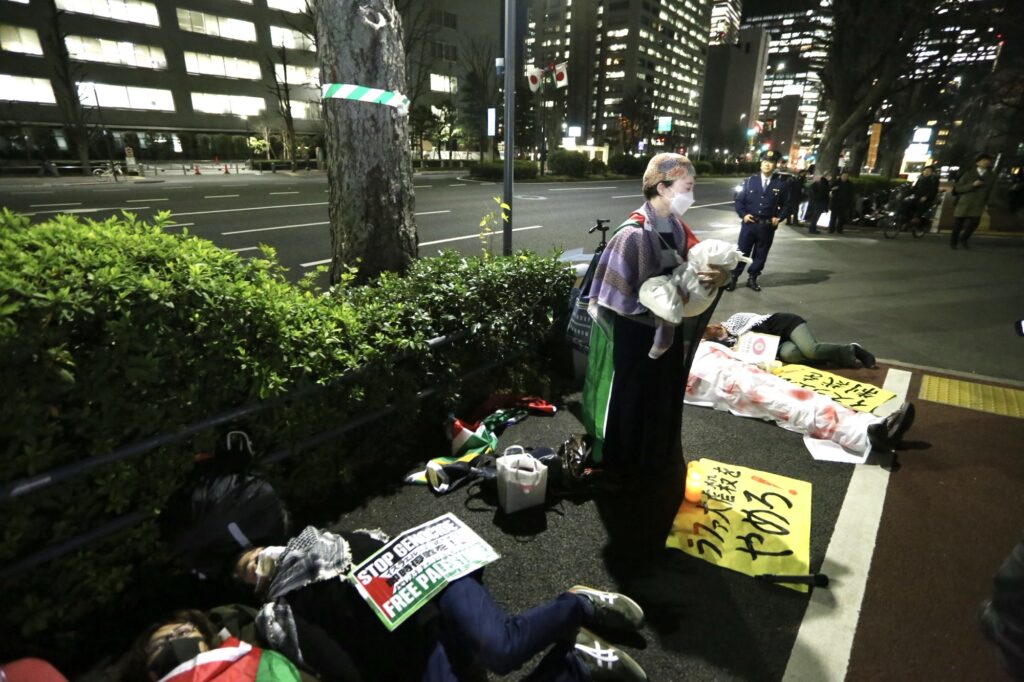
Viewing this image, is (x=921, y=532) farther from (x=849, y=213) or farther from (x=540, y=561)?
(x=849, y=213)

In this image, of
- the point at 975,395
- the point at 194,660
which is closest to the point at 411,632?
the point at 194,660

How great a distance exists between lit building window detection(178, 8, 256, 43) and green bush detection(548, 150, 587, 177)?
29158 millimetres

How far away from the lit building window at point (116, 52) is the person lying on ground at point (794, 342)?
46.9 meters

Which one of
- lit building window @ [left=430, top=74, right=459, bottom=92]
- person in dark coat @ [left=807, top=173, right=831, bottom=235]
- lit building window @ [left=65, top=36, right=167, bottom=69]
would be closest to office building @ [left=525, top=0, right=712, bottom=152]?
lit building window @ [left=430, top=74, right=459, bottom=92]

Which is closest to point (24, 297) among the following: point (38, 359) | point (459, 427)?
point (38, 359)

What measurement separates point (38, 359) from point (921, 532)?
4.74 m

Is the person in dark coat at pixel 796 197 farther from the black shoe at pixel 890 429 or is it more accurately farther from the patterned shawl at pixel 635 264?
the patterned shawl at pixel 635 264

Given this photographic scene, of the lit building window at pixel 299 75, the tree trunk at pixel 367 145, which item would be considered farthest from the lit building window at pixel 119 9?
the tree trunk at pixel 367 145

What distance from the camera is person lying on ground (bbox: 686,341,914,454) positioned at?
3920mm

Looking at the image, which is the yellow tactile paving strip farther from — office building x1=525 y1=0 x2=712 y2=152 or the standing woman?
office building x1=525 y1=0 x2=712 y2=152

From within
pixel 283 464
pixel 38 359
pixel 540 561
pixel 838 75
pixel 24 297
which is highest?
pixel 838 75

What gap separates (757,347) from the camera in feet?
17.6

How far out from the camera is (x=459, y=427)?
13.1 feet

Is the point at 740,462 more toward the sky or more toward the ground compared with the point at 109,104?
more toward the ground
